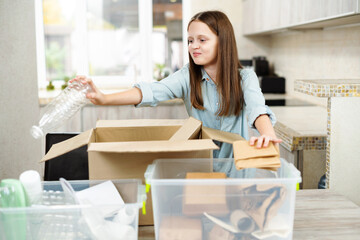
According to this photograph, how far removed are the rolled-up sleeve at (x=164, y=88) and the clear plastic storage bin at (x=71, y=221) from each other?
23.4 inches

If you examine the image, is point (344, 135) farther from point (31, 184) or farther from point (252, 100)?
point (31, 184)

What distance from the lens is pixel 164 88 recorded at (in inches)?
56.4

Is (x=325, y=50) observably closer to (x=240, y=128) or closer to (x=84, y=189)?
(x=240, y=128)

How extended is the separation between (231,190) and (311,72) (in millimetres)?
2526

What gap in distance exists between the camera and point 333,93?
1332 millimetres

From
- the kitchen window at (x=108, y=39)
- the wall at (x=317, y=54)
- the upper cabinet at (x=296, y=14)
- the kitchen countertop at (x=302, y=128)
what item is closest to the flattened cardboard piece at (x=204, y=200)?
the upper cabinet at (x=296, y=14)

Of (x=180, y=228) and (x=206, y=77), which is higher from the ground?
(x=206, y=77)

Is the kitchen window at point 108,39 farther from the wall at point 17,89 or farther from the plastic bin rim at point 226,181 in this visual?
the plastic bin rim at point 226,181

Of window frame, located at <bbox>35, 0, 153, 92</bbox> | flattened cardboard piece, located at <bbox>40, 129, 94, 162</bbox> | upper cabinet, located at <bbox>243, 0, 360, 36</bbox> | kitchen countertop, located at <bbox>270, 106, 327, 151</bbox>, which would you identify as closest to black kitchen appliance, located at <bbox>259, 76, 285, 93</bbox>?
upper cabinet, located at <bbox>243, 0, 360, 36</bbox>

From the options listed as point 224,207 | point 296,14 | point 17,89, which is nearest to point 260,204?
point 224,207

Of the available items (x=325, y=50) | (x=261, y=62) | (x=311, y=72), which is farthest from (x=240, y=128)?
(x=261, y=62)

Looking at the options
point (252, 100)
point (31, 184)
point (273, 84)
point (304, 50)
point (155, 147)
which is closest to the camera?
point (31, 184)

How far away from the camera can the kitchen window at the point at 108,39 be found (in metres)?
4.01

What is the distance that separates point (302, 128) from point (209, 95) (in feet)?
3.18
